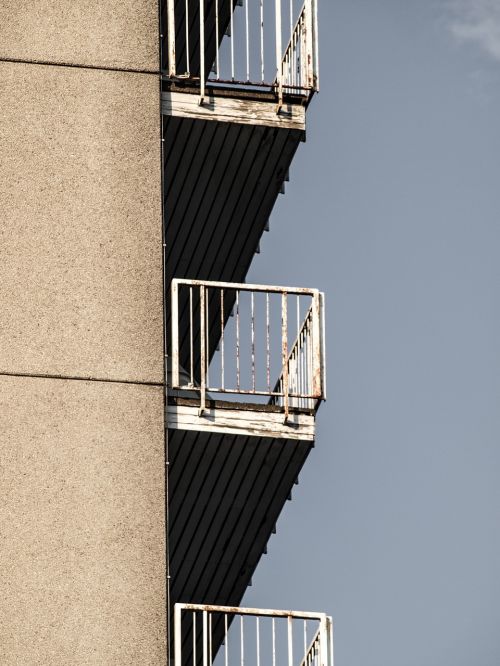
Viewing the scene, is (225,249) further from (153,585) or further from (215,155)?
(153,585)

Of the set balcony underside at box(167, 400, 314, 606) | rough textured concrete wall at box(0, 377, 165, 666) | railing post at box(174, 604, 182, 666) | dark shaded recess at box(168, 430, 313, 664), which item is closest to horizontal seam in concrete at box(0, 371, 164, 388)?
rough textured concrete wall at box(0, 377, 165, 666)

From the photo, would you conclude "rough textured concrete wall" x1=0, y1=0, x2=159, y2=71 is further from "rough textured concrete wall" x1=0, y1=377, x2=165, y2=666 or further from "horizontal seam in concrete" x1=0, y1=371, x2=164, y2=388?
"rough textured concrete wall" x1=0, y1=377, x2=165, y2=666

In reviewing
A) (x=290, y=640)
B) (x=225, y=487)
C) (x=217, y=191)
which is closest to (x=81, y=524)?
(x=225, y=487)

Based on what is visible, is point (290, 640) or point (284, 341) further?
point (284, 341)

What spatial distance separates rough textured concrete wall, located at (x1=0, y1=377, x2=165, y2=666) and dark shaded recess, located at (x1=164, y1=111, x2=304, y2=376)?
98.6 inches

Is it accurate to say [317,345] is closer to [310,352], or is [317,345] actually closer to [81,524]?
[310,352]

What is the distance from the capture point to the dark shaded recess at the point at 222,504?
61.9ft

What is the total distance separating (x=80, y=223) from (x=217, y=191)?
189cm

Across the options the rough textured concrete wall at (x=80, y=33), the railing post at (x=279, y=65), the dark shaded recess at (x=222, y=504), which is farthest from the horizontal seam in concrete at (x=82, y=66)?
the dark shaded recess at (x=222, y=504)

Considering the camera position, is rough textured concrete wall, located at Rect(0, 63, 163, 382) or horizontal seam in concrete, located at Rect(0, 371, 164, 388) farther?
rough textured concrete wall, located at Rect(0, 63, 163, 382)

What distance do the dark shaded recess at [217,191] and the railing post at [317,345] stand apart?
1.54m

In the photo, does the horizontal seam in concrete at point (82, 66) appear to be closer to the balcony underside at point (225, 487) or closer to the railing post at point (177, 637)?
the balcony underside at point (225, 487)

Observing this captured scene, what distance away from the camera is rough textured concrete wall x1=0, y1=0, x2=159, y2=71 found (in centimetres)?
1975

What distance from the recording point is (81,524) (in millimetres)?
18000
